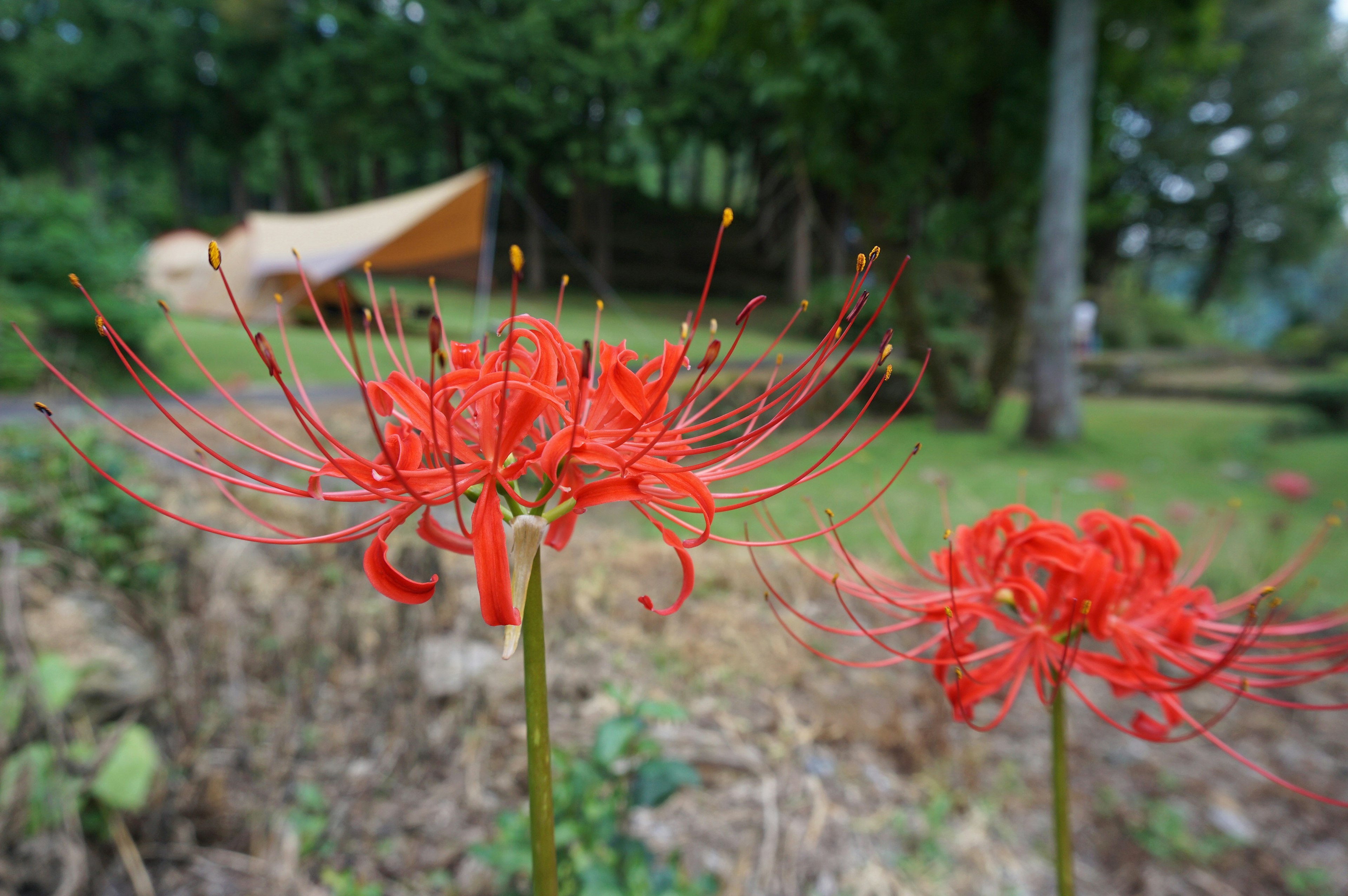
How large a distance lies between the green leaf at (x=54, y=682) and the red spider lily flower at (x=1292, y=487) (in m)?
4.92

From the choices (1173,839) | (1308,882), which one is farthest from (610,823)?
(1308,882)

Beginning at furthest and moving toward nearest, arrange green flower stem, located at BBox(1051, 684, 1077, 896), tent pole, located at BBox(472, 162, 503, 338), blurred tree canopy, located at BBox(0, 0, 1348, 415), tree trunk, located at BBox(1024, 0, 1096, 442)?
blurred tree canopy, located at BBox(0, 0, 1348, 415) < tree trunk, located at BBox(1024, 0, 1096, 442) < tent pole, located at BBox(472, 162, 503, 338) < green flower stem, located at BBox(1051, 684, 1077, 896)

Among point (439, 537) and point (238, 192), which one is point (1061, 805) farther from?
point (238, 192)

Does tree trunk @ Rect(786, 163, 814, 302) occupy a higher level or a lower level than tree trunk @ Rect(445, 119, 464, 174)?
lower

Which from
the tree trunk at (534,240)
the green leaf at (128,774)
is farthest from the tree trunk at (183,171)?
the green leaf at (128,774)

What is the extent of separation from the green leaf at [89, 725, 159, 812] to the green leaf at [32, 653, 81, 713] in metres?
0.14

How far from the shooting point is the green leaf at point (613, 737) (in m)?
1.08

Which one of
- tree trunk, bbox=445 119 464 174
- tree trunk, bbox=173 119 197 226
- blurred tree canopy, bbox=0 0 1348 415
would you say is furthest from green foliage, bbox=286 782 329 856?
tree trunk, bbox=173 119 197 226

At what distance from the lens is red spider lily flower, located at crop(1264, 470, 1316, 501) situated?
11.6ft

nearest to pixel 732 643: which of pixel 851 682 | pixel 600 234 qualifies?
pixel 851 682

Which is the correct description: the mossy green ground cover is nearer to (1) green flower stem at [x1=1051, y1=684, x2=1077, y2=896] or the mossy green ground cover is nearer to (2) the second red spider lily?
(2) the second red spider lily

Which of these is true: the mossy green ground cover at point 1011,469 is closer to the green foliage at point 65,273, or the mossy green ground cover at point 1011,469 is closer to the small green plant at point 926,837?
the green foliage at point 65,273

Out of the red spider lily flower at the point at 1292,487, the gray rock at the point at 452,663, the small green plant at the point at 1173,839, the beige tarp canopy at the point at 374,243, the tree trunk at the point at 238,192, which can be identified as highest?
the tree trunk at the point at 238,192

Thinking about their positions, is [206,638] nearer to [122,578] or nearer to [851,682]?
[122,578]
